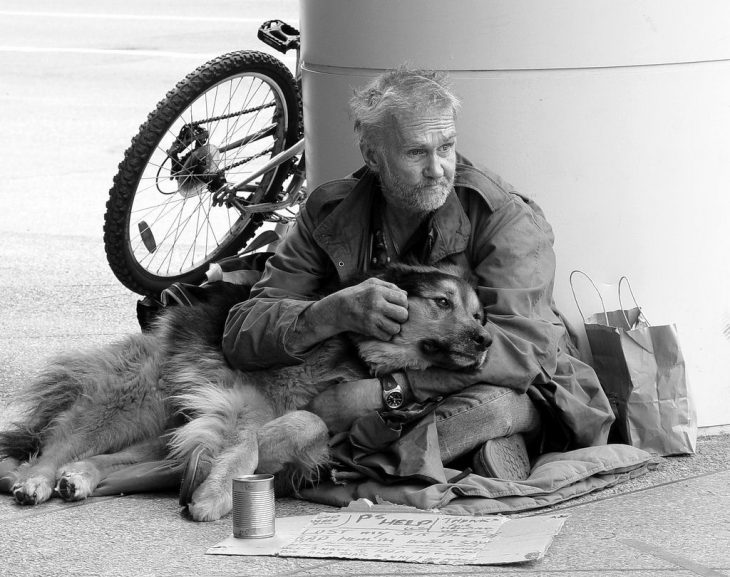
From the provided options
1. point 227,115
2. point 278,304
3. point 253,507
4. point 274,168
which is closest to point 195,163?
point 227,115

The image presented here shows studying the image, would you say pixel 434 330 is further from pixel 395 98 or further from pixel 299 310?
pixel 395 98

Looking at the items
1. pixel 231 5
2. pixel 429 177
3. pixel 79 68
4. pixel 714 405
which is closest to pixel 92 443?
pixel 429 177

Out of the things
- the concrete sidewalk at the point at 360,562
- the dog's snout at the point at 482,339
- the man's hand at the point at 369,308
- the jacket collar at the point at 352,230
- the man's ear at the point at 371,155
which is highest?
the man's ear at the point at 371,155

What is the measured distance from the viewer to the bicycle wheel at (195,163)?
5.83m

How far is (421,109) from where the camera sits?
4.06 meters

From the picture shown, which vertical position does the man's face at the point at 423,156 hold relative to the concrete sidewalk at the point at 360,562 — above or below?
above

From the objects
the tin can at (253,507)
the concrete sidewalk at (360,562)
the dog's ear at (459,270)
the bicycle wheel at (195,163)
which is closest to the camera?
the concrete sidewalk at (360,562)

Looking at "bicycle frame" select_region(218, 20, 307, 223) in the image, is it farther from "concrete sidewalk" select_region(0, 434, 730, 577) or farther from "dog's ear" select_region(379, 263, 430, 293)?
"concrete sidewalk" select_region(0, 434, 730, 577)

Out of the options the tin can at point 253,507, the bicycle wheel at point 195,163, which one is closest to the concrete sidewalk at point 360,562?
the tin can at point 253,507

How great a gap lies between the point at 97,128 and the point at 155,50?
4.85 metres

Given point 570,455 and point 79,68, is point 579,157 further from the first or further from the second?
point 79,68

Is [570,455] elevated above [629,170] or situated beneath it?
situated beneath

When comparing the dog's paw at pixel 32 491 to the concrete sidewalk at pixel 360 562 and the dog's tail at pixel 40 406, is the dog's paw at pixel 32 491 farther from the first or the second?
the dog's tail at pixel 40 406

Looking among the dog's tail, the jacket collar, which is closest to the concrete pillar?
the jacket collar
